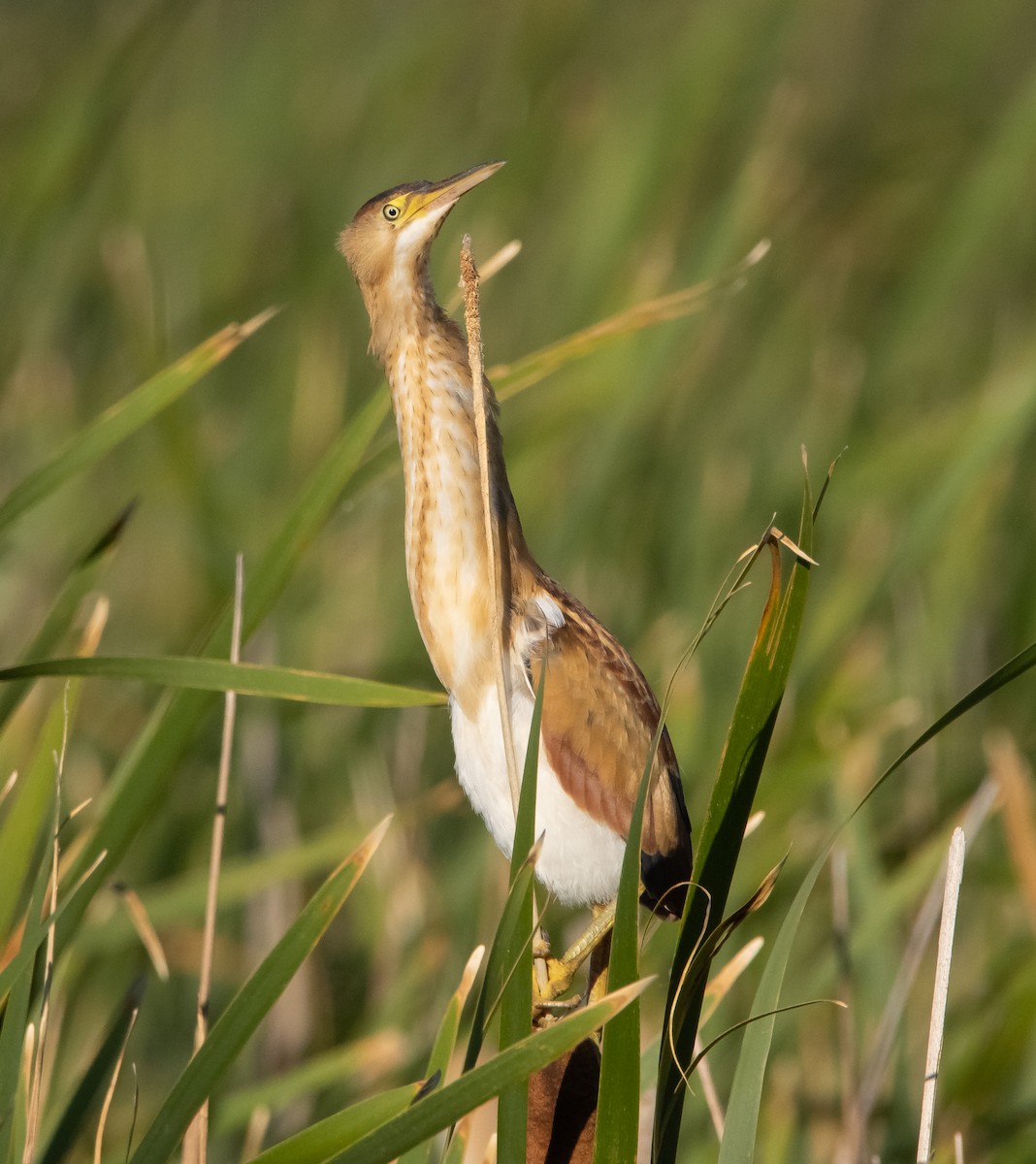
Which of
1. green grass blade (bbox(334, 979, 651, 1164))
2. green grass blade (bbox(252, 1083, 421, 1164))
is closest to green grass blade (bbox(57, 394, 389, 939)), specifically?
green grass blade (bbox(252, 1083, 421, 1164))

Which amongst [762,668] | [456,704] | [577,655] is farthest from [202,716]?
[762,668]

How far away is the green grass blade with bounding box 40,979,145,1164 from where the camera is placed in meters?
1.35

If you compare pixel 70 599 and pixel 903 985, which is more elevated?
pixel 70 599

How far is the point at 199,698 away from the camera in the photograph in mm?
1318

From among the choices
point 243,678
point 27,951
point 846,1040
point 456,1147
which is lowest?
point 846,1040

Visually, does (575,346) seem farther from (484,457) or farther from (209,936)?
(209,936)

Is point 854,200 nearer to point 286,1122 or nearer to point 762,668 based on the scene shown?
point 286,1122

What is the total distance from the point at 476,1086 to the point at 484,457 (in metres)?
0.42

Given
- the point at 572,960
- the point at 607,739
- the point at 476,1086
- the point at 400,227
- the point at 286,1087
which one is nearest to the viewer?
the point at 476,1086

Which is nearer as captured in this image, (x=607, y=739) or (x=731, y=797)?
(x=731, y=797)

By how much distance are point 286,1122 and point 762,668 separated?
152cm

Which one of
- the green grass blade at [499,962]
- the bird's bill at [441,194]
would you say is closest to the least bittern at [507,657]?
the bird's bill at [441,194]

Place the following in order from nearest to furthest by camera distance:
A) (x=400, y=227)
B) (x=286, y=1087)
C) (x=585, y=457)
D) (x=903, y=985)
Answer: (x=400, y=227) → (x=903, y=985) → (x=286, y=1087) → (x=585, y=457)

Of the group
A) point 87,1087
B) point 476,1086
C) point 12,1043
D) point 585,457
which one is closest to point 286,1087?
point 87,1087
